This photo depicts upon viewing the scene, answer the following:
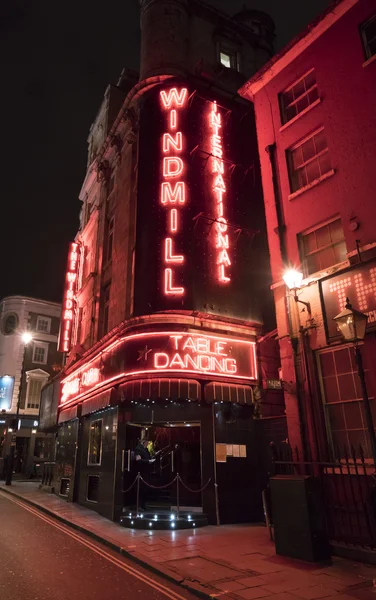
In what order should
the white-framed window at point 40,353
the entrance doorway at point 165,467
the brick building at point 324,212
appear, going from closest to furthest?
the brick building at point 324,212
the entrance doorway at point 165,467
the white-framed window at point 40,353

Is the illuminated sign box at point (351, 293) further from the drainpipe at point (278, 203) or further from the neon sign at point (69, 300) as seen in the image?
the neon sign at point (69, 300)

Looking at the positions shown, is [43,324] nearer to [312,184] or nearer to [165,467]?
[165,467]

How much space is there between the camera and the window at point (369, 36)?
12547 millimetres

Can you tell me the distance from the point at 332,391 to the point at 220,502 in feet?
18.0

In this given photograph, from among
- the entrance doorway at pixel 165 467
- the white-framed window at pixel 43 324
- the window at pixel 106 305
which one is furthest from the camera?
the white-framed window at pixel 43 324

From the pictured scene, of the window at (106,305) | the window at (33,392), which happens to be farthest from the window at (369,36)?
the window at (33,392)

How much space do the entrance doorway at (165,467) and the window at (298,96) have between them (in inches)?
475

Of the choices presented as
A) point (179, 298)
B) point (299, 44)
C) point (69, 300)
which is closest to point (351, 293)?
point (179, 298)

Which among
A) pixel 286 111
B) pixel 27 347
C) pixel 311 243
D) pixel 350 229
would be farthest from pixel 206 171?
pixel 27 347

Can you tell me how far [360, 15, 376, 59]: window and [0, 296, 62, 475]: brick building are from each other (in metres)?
37.7

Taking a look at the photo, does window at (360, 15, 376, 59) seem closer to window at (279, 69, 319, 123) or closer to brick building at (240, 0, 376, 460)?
brick building at (240, 0, 376, 460)

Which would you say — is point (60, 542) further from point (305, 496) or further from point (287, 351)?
point (287, 351)

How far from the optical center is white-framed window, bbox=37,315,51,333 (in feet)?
154

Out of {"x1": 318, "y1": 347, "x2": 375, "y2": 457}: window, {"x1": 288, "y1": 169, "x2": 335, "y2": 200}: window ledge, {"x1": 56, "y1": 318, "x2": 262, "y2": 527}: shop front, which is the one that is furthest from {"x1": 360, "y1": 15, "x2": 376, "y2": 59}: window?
{"x1": 56, "y1": 318, "x2": 262, "y2": 527}: shop front
